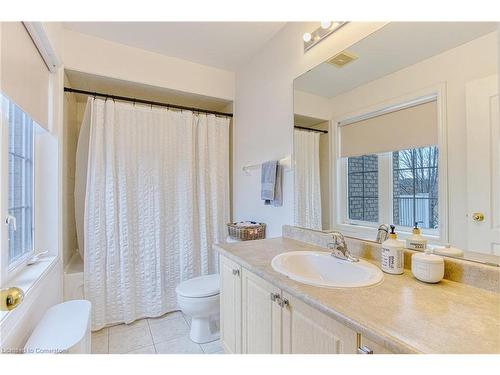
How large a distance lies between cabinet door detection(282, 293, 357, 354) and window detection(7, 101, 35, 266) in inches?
60.5

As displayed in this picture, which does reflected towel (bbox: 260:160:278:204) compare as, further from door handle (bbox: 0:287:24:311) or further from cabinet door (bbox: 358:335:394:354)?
door handle (bbox: 0:287:24:311)

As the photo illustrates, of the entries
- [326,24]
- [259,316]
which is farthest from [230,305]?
[326,24]

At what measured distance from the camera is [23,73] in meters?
1.29

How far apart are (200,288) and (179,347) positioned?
1.47ft

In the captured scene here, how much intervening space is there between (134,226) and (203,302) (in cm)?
95

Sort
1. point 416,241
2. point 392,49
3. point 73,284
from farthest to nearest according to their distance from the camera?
point 73,284 < point 392,49 < point 416,241

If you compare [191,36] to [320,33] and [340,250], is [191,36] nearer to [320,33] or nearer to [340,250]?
[320,33]

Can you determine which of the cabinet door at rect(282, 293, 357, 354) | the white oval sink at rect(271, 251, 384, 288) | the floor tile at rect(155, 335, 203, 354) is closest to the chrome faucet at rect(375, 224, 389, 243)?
the white oval sink at rect(271, 251, 384, 288)

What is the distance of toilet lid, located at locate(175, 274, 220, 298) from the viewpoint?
1.83m

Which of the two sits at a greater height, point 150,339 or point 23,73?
point 23,73

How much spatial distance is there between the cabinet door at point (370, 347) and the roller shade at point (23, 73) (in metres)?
1.71

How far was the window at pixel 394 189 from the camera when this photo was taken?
1.13 metres

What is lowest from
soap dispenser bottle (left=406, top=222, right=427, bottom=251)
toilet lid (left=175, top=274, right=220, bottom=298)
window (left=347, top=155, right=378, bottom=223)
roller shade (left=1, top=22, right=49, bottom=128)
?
toilet lid (left=175, top=274, right=220, bottom=298)
